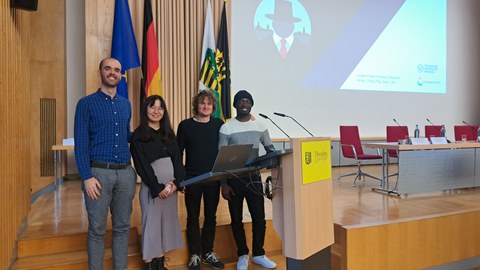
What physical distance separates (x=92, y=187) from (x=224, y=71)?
3653 millimetres

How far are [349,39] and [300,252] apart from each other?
21.1 feet

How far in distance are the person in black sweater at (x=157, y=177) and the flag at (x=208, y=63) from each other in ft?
9.23

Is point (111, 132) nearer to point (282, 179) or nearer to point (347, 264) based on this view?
point (282, 179)

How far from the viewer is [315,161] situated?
1949 mm

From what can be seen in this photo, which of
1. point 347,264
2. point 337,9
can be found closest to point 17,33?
point 347,264

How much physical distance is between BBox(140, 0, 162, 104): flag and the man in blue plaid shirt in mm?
2698

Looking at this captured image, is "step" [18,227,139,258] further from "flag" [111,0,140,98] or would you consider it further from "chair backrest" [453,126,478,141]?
"chair backrest" [453,126,478,141]

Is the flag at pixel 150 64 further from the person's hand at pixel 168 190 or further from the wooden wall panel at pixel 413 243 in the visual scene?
the wooden wall panel at pixel 413 243

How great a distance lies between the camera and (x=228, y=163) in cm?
187

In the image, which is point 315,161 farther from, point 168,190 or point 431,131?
point 431,131

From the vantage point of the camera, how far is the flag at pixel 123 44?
4.77 m

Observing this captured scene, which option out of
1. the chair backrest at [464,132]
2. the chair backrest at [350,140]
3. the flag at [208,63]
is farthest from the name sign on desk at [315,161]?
the chair backrest at [464,132]

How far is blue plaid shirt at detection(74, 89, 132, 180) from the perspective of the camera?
2.15 m

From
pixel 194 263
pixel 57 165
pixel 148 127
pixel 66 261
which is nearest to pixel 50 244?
pixel 66 261
